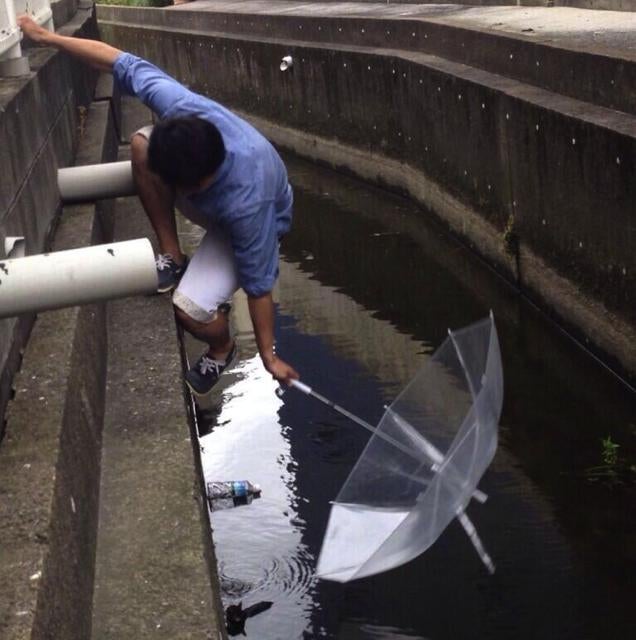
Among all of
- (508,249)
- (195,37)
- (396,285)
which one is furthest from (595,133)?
(195,37)

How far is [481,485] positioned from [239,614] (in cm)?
168

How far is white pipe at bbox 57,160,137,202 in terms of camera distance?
7.90 metres

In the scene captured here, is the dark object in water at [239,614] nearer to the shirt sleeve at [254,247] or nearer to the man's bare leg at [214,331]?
the shirt sleeve at [254,247]

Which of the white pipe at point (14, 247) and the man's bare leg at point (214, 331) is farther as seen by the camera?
the man's bare leg at point (214, 331)

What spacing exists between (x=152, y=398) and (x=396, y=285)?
5274 millimetres

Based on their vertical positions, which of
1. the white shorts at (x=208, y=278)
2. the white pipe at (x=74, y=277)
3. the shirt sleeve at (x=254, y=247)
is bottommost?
the white shorts at (x=208, y=278)

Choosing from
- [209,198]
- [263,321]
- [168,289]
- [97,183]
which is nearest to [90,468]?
[263,321]

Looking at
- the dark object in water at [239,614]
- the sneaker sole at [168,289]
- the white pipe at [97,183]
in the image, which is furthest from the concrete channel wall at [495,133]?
the dark object in water at [239,614]

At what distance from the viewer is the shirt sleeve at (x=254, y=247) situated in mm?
6039

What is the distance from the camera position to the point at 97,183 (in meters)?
7.89

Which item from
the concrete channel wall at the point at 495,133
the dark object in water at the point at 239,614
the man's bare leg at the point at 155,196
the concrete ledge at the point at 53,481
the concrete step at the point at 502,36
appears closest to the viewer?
the concrete ledge at the point at 53,481

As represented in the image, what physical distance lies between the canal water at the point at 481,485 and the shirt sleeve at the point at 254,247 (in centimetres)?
107

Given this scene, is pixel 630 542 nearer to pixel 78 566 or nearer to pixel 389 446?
pixel 389 446

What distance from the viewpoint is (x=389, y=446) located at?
515 cm
